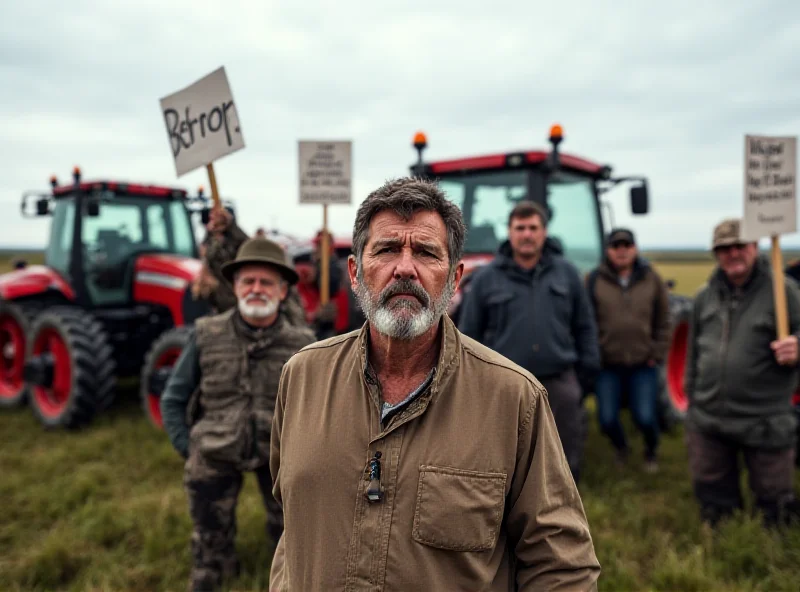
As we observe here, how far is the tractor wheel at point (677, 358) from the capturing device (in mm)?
6477

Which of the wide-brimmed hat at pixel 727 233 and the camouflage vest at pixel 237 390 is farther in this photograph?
the wide-brimmed hat at pixel 727 233

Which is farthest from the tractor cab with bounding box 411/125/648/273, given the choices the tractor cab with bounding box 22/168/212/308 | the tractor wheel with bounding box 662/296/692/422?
the tractor cab with bounding box 22/168/212/308

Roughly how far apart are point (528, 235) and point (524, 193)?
186 cm

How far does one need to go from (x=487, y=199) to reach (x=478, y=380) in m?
4.15

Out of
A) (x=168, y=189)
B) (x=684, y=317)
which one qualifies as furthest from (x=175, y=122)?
(x=684, y=317)

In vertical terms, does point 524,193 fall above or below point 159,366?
above

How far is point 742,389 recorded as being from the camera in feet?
11.6

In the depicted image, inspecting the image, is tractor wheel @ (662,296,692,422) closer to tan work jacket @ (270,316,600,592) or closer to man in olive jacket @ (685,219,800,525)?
man in olive jacket @ (685,219,800,525)

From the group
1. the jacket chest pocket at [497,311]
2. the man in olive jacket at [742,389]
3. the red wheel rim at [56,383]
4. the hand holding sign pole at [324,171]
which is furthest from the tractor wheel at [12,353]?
the man in olive jacket at [742,389]

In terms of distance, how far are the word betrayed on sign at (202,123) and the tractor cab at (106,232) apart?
3796 millimetres

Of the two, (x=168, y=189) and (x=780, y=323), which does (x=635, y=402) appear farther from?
(x=168, y=189)

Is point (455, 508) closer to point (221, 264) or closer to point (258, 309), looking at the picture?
point (258, 309)

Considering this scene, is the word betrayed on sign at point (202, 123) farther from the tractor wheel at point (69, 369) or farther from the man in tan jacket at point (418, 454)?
the tractor wheel at point (69, 369)

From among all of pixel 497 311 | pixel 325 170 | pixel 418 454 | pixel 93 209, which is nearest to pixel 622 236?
pixel 497 311
